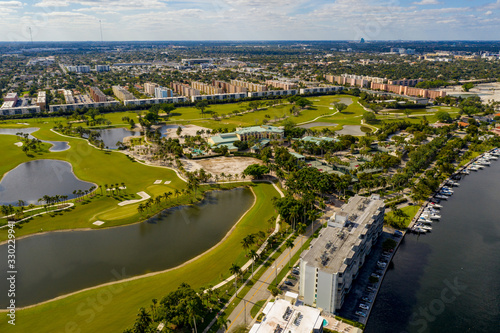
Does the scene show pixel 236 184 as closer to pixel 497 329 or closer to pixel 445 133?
pixel 497 329

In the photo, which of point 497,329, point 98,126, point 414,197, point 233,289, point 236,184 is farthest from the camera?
point 98,126

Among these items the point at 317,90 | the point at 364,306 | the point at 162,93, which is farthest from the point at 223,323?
the point at 317,90

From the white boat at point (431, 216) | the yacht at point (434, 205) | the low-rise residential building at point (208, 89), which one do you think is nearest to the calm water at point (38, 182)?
the white boat at point (431, 216)

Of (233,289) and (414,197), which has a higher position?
(414,197)

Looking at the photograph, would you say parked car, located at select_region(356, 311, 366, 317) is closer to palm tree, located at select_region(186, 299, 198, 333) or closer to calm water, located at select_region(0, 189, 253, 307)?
palm tree, located at select_region(186, 299, 198, 333)

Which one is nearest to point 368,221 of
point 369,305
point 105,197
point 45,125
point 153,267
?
point 369,305

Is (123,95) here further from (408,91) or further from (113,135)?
(408,91)

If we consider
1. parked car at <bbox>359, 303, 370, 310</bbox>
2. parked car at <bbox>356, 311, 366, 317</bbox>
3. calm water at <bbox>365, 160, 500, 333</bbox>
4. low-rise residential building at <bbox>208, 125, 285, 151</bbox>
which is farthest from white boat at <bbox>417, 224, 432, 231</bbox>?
low-rise residential building at <bbox>208, 125, 285, 151</bbox>
